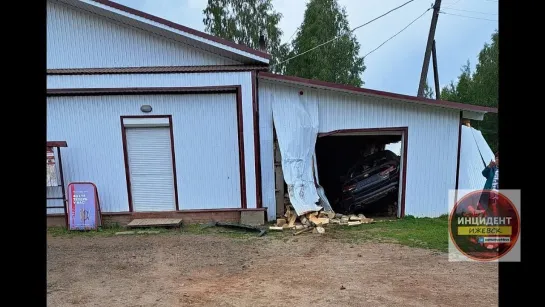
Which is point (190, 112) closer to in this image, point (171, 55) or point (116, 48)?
point (171, 55)

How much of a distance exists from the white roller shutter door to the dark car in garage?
4955 mm

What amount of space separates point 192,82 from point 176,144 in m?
1.60

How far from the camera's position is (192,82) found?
8234 mm

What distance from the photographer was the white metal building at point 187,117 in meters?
8.15

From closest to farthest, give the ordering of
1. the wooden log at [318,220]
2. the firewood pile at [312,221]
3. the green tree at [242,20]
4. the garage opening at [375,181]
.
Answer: the firewood pile at [312,221]
the wooden log at [318,220]
the garage opening at [375,181]
the green tree at [242,20]

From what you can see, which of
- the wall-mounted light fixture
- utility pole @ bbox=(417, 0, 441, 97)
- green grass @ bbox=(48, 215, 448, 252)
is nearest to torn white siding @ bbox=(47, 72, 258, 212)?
the wall-mounted light fixture

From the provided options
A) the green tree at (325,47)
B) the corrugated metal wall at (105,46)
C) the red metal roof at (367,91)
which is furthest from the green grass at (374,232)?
the green tree at (325,47)

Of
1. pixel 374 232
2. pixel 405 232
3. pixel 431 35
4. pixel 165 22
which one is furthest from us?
pixel 431 35

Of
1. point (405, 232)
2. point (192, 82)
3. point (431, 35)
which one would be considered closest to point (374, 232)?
point (405, 232)

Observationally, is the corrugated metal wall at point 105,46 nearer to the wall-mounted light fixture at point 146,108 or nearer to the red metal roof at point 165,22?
the red metal roof at point 165,22

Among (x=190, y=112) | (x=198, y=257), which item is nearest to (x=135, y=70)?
(x=190, y=112)

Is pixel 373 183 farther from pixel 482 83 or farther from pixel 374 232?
pixel 482 83

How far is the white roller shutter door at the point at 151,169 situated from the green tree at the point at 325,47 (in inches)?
718

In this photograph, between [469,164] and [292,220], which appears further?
[469,164]
